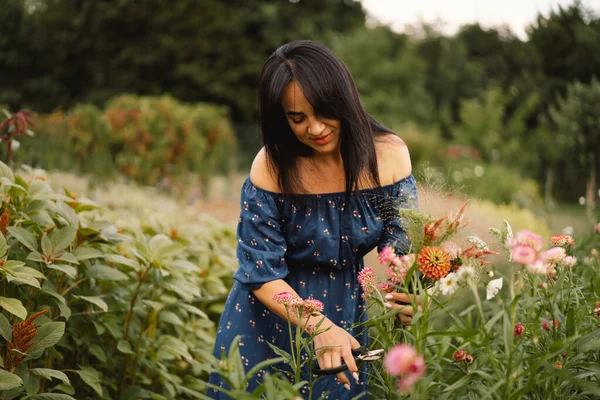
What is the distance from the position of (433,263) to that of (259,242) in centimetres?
75

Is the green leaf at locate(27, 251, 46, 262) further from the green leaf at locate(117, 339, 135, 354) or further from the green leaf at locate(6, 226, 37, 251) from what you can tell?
the green leaf at locate(117, 339, 135, 354)

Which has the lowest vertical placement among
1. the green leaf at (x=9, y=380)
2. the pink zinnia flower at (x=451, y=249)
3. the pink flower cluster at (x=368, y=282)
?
the green leaf at (x=9, y=380)

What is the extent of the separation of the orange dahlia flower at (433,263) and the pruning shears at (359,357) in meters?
0.22

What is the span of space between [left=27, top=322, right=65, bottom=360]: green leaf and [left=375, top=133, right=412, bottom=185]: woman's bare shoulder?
1063 mm

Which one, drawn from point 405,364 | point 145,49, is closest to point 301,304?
point 405,364

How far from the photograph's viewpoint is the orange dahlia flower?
1171mm

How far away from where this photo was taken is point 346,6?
25.9 metres

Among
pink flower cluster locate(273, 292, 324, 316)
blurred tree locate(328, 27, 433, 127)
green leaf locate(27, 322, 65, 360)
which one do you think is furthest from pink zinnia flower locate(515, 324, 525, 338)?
blurred tree locate(328, 27, 433, 127)

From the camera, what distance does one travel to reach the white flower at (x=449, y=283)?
3.76ft

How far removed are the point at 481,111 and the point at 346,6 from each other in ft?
44.1

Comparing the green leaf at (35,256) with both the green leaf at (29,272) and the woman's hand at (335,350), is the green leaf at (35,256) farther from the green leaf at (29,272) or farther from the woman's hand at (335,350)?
the woman's hand at (335,350)

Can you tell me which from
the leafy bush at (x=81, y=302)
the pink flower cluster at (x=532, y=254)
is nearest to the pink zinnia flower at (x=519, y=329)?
the pink flower cluster at (x=532, y=254)

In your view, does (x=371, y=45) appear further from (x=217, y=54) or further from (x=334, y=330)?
(x=334, y=330)

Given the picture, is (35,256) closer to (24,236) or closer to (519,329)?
(24,236)
